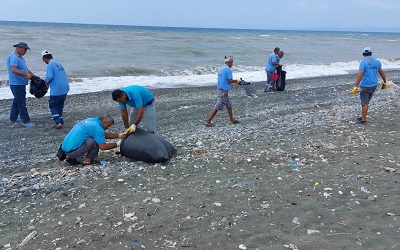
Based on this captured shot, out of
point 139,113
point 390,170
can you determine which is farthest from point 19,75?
point 390,170

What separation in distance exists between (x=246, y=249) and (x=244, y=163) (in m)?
2.40

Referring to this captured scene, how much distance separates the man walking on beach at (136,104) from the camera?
5987mm

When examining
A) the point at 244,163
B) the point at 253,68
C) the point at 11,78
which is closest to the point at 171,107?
the point at 11,78

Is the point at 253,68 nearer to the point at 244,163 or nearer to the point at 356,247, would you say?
the point at 244,163

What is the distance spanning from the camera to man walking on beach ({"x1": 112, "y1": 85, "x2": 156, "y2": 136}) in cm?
599

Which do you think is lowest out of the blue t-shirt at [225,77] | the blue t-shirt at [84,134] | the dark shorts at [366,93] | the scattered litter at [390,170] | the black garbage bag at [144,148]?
the scattered litter at [390,170]

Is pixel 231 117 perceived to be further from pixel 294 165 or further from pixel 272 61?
pixel 272 61

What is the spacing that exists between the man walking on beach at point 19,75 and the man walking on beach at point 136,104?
10.4 feet

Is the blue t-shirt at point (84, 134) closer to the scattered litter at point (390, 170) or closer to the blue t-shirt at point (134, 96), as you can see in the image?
the blue t-shirt at point (134, 96)

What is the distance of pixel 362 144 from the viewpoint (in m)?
6.96

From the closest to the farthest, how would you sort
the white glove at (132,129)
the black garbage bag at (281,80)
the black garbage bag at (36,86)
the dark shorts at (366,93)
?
the white glove at (132,129)
the dark shorts at (366,93)
the black garbage bag at (36,86)
the black garbage bag at (281,80)

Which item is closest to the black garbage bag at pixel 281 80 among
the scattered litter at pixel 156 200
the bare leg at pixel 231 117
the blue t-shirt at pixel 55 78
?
the bare leg at pixel 231 117

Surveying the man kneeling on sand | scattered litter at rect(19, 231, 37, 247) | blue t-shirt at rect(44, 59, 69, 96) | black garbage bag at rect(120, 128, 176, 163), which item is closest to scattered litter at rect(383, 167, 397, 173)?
black garbage bag at rect(120, 128, 176, 163)

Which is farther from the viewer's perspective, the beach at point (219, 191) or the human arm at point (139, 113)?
the human arm at point (139, 113)
